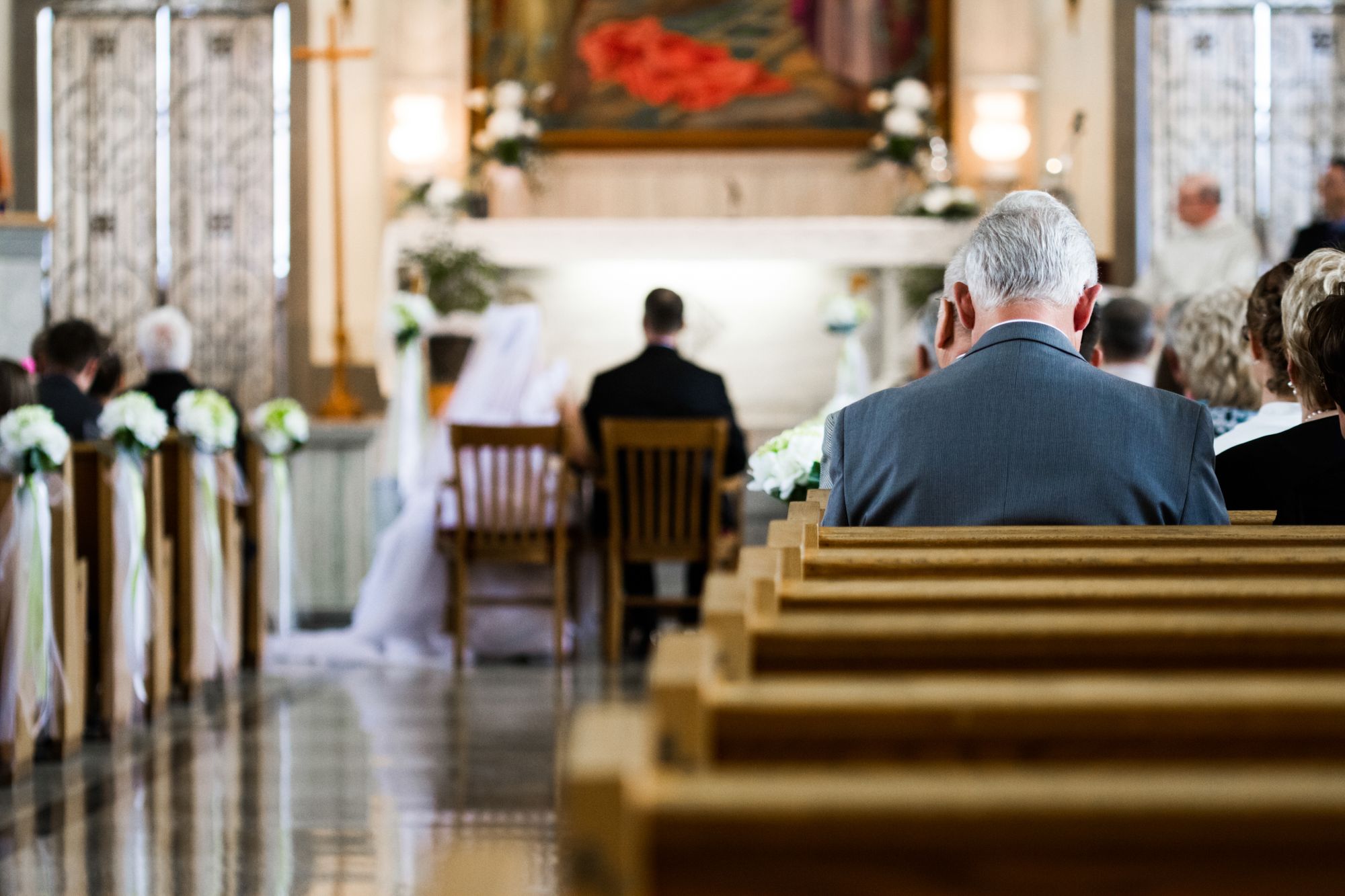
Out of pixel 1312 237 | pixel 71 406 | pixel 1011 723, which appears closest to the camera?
pixel 1011 723

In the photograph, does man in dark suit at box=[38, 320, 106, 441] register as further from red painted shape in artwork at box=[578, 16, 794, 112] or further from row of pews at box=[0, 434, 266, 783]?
red painted shape in artwork at box=[578, 16, 794, 112]

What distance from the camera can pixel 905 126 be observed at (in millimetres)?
9672

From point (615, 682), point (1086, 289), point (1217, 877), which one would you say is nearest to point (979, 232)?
point (1086, 289)

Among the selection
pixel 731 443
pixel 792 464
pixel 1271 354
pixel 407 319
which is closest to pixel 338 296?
pixel 407 319

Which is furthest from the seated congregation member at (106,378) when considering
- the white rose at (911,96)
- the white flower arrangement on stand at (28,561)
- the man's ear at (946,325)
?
the white rose at (911,96)

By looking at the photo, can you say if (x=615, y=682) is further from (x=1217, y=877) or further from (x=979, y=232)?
(x=1217, y=877)

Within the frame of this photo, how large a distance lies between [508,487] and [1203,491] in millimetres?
4610

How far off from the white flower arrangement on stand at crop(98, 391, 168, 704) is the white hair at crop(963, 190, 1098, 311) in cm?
346

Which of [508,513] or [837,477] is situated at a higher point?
[837,477]

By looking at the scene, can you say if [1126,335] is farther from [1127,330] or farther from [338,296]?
[338,296]

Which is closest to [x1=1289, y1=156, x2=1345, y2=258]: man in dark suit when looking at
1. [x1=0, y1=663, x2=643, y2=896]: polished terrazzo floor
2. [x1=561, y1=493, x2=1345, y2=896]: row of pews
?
[x1=0, y1=663, x2=643, y2=896]: polished terrazzo floor

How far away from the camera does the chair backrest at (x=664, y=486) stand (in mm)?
6539

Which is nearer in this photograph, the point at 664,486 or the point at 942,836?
the point at 942,836

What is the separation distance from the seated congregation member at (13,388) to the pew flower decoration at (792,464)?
94.4 inches
